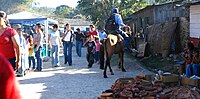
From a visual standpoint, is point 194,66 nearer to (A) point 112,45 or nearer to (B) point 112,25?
(A) point 112,45

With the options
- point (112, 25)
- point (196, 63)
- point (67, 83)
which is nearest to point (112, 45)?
point (112, 25)

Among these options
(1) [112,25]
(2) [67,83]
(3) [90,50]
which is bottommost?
(2) [67,83]

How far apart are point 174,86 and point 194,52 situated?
2.35 m

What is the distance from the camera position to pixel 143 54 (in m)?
19.0

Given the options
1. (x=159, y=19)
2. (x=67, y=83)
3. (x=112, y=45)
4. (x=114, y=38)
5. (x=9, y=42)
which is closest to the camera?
(x=9, y=42)

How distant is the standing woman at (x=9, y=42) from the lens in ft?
22.1

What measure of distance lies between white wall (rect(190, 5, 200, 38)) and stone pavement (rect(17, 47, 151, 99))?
2300 mm

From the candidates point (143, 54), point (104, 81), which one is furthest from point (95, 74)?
point (143, 54)

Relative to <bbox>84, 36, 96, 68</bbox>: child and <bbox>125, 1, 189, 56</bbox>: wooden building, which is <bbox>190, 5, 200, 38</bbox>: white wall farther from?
<bbox>84, 36, 96, 68</bbox>: child

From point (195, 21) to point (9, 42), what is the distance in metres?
8.74

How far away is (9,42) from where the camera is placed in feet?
22.5

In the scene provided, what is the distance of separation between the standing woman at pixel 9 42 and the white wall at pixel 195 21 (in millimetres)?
8184

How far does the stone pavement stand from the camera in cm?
933

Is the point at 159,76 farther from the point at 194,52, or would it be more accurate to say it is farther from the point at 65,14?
the point at 65,14
